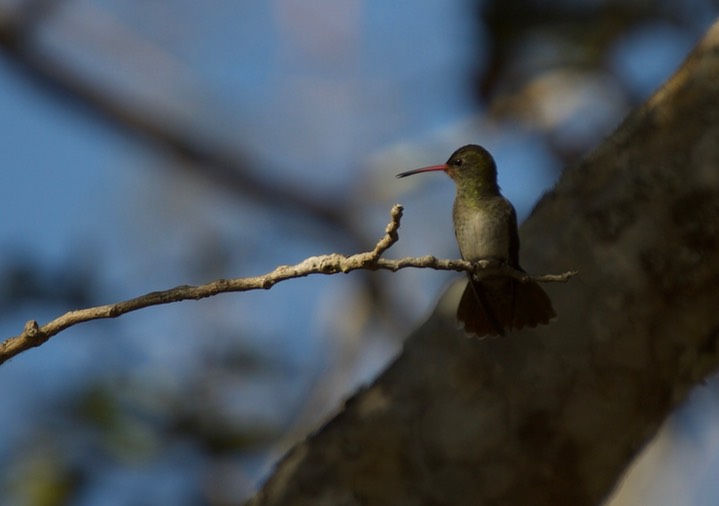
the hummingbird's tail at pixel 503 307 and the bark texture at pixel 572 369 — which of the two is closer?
the hummingbird's tail at pixel 503 307

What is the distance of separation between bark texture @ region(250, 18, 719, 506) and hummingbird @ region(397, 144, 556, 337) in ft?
1.62

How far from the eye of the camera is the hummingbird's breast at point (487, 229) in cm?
337

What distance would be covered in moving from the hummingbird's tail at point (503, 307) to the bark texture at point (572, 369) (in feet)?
2.02

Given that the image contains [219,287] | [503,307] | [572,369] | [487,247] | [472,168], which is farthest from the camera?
[572,369]

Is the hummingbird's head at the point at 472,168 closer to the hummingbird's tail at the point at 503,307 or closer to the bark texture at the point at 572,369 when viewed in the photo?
the hummingbird's tail at the point at 503,307

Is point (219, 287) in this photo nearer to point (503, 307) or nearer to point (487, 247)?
point (503, 307)

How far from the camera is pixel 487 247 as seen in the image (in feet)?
11.0

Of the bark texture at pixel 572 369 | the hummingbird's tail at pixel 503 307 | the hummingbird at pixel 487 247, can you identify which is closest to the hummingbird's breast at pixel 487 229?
the hummingbird at pixel 487 247

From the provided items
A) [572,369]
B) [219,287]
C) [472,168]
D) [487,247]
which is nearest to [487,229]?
[487,247]

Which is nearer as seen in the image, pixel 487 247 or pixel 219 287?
pixel 219 287

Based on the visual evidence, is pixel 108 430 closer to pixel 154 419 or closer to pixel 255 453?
pixel 154 419

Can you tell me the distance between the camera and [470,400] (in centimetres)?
376

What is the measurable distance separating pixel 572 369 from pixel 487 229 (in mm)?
654

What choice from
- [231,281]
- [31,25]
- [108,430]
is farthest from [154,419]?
[231,281]
